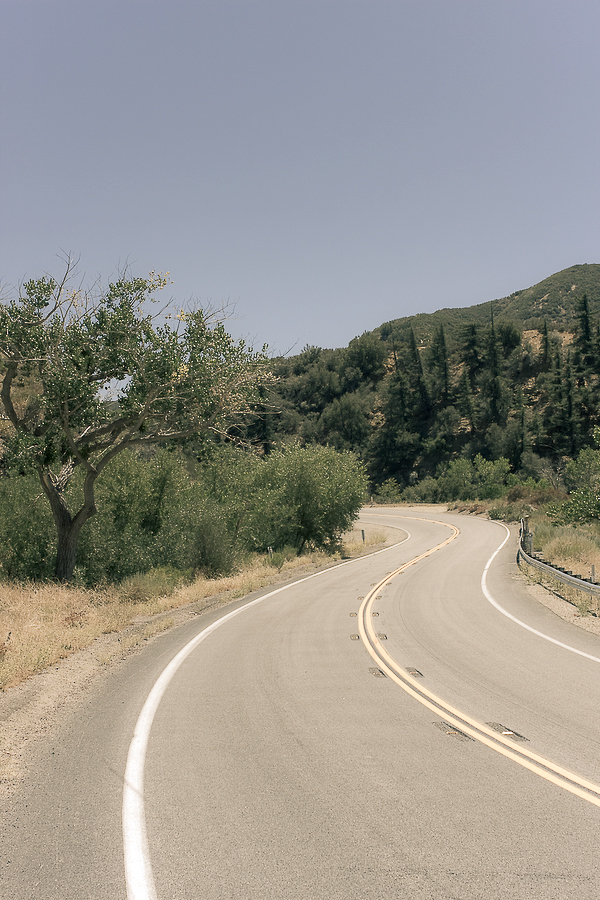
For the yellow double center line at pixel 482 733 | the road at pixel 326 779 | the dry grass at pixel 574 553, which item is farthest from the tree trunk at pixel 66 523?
the dry grass at pixel 574 553

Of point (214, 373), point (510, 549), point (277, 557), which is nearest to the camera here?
point (214, 373)

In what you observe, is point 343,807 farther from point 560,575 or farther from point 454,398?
point 454,398

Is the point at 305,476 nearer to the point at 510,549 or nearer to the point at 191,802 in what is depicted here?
the point at 510,549

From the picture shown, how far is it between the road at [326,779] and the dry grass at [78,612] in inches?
48.8

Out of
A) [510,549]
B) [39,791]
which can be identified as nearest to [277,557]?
[510,549]

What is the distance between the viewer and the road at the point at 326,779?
335 centimetres

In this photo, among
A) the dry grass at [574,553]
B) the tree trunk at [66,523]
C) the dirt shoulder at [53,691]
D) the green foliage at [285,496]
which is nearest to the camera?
the dirt shoulder at [53,691]

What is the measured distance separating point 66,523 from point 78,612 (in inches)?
193

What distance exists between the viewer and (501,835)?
3.72 metres

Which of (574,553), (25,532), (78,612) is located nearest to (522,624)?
(78,612)

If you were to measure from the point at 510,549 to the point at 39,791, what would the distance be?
27.5 metres

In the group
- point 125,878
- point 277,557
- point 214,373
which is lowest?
point 277,557

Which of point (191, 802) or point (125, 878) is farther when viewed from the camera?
point (191, 802)

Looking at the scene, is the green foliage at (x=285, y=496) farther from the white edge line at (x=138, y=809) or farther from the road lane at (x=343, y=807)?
the road lane at (x=343, y=807)
